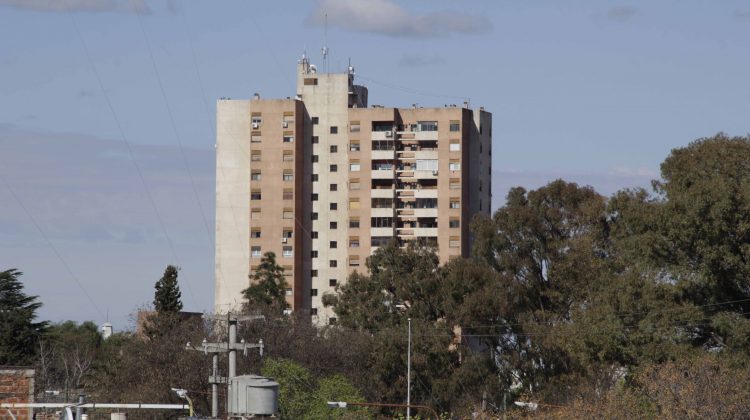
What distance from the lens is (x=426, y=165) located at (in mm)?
131250

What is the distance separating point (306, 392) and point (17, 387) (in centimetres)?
3767

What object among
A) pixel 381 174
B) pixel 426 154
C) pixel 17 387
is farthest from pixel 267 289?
pixel 17 387

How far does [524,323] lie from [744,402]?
34191 mm

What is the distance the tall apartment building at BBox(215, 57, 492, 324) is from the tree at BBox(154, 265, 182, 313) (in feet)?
123

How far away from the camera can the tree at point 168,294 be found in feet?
297

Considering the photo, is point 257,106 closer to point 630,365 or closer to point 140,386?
point 140,386

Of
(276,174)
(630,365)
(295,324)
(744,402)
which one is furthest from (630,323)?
(276,174)

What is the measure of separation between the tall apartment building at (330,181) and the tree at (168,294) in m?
37.4

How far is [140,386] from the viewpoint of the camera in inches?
2771

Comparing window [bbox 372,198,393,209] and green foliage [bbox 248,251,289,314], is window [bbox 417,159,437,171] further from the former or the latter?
green foliage [bbox 248,251,289,314]

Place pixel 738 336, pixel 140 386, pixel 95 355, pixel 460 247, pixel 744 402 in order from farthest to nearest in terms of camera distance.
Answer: pixel 460 247 → pixel 95 355 → pixel 140 386 → pixel 738 336 → pixel 744 402

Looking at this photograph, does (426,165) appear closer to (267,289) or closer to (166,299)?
(267,289)

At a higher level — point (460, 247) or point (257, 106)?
point (257, 106)

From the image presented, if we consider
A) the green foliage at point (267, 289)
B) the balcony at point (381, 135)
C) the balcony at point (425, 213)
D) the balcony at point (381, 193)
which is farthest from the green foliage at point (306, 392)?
the balcony at point (381, 135)
